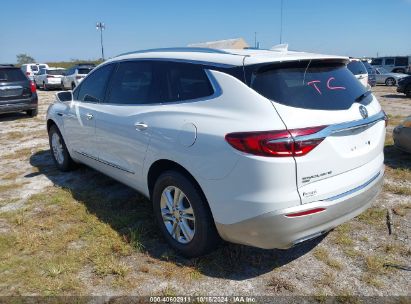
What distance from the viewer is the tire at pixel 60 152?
5.59 meters

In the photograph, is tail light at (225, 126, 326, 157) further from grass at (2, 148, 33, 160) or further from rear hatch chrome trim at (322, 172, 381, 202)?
grass at (2, 148, 33, 160)

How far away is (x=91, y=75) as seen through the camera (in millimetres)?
4746

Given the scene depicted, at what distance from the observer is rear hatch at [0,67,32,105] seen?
10695mm

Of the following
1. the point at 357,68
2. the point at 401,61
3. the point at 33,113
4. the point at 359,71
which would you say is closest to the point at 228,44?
the point at 359,71

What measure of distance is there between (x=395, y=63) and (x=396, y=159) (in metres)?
26.8

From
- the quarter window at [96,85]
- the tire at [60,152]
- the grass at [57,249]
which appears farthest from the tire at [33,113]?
the grass at [57,249]

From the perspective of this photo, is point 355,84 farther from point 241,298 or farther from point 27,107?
point 27,107

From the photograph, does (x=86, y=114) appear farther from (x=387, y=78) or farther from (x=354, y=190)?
(x=387, y=78)

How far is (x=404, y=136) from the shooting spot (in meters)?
5.74

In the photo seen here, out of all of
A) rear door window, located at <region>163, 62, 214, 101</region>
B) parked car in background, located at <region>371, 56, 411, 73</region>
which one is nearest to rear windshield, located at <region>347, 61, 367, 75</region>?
rear door window, located at <region>163, 62, 214, 101</region>

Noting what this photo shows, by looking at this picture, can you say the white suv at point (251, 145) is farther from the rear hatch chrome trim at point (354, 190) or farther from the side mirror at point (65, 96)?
the side mirror at point (65, 96)

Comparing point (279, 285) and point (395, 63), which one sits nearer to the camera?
point (279, 285)

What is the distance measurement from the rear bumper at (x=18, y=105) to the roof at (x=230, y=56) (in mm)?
8687

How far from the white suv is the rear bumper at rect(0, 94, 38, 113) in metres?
8.66
